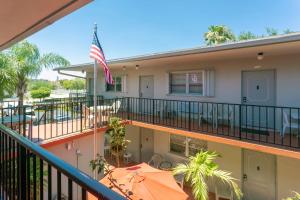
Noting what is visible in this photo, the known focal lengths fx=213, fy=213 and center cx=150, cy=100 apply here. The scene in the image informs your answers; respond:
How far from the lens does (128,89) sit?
12961 millimetres

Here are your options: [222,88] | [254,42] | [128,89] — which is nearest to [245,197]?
[222,88]

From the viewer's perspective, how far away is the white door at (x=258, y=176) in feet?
25.3

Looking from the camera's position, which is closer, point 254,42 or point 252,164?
point 254,42

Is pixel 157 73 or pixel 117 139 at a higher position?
pixel 157 73

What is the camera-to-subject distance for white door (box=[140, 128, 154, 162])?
39.0 feet

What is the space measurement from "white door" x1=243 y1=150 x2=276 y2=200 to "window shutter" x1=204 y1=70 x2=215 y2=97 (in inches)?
106

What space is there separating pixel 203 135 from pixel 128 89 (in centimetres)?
660

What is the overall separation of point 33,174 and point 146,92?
1029cm

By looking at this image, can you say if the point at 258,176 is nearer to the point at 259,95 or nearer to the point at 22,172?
the point at 259,95

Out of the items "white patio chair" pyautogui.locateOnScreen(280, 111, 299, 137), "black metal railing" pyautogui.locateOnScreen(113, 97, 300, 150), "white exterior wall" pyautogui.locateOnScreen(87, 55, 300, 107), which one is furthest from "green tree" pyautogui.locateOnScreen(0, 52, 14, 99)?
"white patio chair" pyautogui.locateOnScreen(280, 111, 299, 137)

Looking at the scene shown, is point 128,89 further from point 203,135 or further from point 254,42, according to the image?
point 254,42

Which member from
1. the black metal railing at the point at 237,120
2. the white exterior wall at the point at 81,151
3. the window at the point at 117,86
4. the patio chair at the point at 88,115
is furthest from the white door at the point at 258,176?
the window at the point at 117,86

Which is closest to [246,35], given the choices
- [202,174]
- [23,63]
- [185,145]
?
[185,145]

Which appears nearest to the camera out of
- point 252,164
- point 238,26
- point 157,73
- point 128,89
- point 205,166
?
point 205,166
